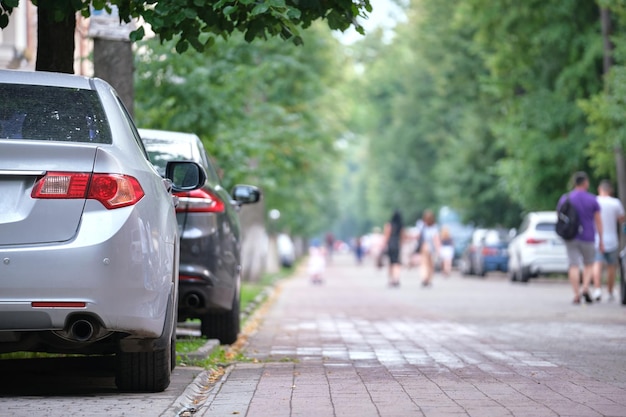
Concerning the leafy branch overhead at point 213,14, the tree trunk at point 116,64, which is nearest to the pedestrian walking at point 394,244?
the tree trunk at point 116,64

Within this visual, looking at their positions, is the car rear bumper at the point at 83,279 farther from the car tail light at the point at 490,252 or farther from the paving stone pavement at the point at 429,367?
the car tail light at the point at 490,252

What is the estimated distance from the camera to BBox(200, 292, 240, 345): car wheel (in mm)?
12250

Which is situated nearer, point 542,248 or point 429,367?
point 429,367

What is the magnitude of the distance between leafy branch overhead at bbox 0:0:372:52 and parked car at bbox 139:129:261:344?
1104 millimetres

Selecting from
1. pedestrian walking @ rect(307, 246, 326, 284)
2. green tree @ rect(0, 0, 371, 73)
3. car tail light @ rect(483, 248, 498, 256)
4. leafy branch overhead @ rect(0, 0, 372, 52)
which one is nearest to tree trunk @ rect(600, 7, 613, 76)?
pedestrian walking @ rect(307, 246, 326, 284)

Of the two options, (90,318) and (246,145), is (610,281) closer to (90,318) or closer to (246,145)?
(246,145)

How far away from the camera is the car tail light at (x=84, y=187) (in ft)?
23.2

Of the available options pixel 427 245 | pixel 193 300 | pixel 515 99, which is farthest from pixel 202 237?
pixel 515 99

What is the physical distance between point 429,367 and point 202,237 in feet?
7.39

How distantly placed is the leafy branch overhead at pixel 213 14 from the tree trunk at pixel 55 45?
46 centimetres

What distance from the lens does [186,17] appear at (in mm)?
10039

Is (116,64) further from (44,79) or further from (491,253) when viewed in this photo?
(491,253)

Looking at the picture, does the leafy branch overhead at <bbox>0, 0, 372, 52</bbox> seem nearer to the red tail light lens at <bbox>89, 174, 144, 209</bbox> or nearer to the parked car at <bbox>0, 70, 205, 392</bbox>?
the parked car at <bbox>0, 70, 205, 392</bbox>

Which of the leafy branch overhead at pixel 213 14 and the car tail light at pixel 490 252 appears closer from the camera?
the leafy branch overhead at pixel 213 14
